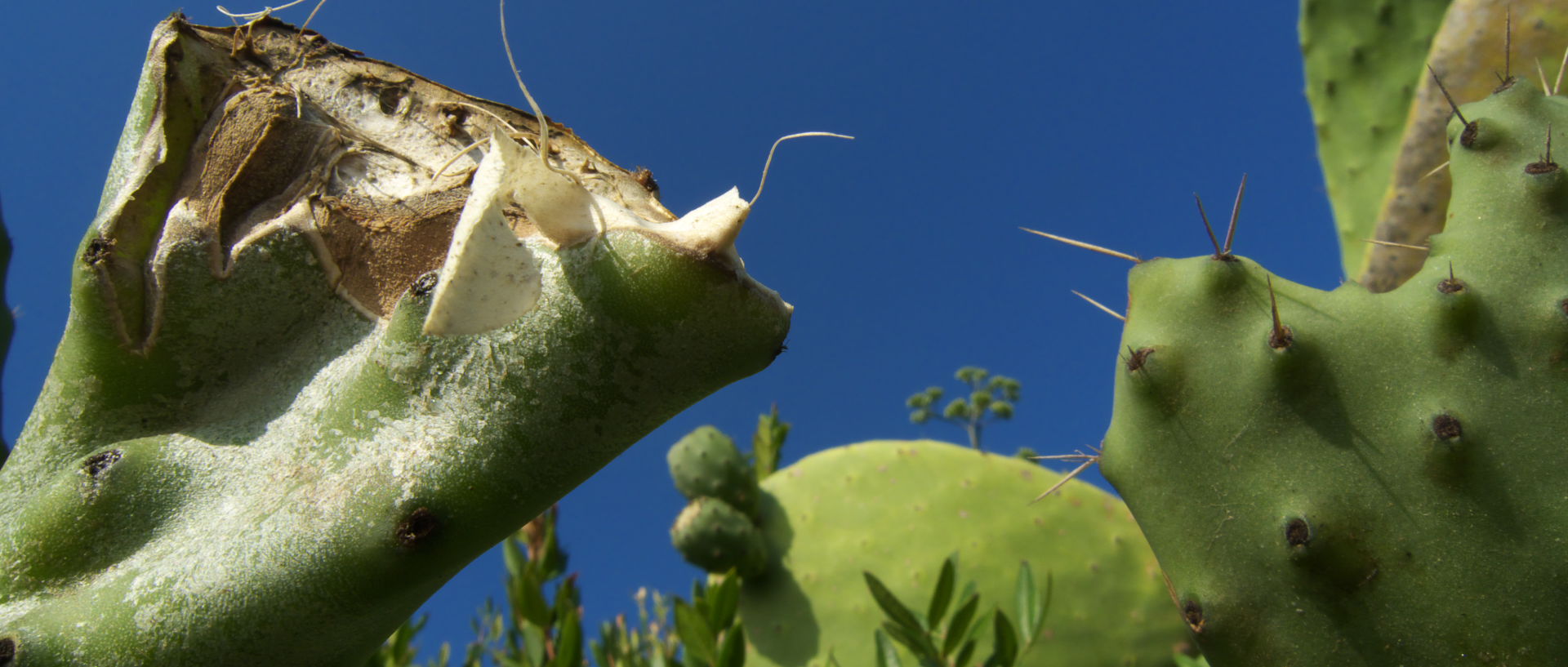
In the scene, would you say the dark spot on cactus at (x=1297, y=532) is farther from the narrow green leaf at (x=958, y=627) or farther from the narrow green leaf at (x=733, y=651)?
the narrow green leaf at (x=733, y=651)

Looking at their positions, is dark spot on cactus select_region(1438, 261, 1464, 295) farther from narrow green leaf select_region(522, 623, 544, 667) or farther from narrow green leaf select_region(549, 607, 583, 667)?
narrow green leaf select_region(522, 623, 544, 667)

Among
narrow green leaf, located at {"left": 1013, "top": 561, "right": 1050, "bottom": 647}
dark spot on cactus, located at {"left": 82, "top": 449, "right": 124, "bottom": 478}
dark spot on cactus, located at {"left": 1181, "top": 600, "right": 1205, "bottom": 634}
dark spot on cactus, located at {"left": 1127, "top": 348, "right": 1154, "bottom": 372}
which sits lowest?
dark spot on cactus, located at {"left": 82, "top": 449, "right": 124, "bottom": 478}

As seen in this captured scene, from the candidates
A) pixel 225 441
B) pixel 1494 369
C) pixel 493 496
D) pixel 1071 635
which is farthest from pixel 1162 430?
pixel 1071 635

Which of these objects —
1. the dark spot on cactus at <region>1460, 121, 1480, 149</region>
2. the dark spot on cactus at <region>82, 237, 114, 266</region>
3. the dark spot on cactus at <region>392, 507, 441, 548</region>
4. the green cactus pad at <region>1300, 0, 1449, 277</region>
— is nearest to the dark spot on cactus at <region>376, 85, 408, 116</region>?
the dark spot on cactus at <region>82, 237, 114, 266</region>

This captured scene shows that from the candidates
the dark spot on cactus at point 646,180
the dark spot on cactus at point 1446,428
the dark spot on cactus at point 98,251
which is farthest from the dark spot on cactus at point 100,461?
the dark spot on cactus at point 1446,428

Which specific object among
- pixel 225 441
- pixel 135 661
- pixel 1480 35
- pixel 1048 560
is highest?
pixel 1480 35

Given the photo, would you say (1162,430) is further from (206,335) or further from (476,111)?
(206,335)
